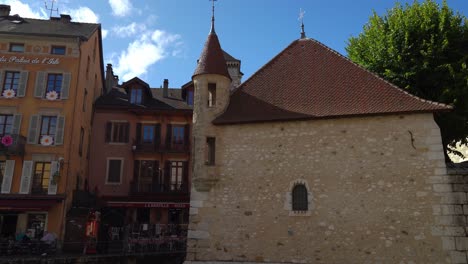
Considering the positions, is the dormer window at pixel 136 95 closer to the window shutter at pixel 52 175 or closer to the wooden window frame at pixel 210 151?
the window shutter at pixel 52 175

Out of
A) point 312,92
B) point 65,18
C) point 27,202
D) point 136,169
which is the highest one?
point 65,18

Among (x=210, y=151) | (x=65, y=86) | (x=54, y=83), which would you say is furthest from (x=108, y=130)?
(x=210, y=151)

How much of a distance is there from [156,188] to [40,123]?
21.7 feet

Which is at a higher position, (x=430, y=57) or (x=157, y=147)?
(x=430, y=57)

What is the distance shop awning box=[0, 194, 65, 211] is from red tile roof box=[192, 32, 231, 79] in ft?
29.0

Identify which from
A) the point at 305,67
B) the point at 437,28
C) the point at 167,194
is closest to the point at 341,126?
the point at 305,67

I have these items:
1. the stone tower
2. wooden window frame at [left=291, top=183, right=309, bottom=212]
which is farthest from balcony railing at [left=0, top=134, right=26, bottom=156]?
wooden window frame at [left=291, top=183, right=309, bottom=212]

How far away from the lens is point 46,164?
18172 mm

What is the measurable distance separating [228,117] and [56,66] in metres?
10.8

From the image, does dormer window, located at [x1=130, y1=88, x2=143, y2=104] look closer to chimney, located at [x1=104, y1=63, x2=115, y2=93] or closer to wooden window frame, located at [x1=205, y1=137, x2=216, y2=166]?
chimney, located at [x1=104, y1=63, x2=115, y2=93]

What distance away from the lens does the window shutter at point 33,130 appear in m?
18.3

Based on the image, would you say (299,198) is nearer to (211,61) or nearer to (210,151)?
(210,151)

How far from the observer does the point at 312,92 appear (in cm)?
1313

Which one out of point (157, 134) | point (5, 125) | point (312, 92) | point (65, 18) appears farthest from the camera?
point (157, 134)
